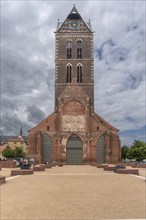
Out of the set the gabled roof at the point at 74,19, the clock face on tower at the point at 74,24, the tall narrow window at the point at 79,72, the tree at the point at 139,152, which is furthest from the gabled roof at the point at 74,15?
the tree at the point at 139,152

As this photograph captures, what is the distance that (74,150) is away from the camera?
58812 millimetres

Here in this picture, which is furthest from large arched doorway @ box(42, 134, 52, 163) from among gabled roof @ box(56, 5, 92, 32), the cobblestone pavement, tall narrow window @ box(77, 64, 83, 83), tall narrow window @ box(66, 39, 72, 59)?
the cobblestone pavement

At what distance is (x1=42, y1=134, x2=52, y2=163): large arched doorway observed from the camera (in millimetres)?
58375

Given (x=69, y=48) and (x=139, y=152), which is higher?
(x=69, y=48)

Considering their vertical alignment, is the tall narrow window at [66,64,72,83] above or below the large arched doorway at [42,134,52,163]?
above

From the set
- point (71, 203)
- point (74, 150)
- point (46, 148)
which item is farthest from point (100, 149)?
point (71, 203)

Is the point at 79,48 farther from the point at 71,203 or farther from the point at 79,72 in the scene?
the point at 71,203

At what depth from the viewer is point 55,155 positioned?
58.2 meters

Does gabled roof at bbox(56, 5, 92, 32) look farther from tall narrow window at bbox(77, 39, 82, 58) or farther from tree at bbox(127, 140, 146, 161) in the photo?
tree at bbox(127, 140, 146, 161)

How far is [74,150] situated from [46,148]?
5.10 meters

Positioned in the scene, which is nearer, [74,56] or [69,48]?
[74,56]

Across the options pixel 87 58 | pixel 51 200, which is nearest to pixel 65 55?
pixel 87 58

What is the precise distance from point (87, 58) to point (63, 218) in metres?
59.0

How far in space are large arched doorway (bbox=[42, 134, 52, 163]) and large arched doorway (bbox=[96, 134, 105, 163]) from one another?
860 centimetres
